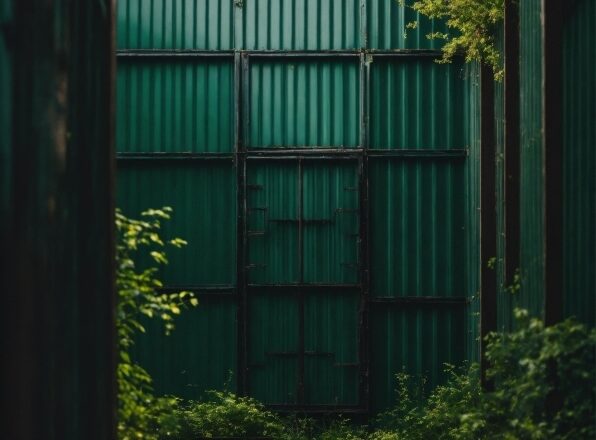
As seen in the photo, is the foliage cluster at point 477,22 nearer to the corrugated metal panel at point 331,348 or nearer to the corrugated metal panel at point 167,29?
the corrugated metal panel at point 167,29

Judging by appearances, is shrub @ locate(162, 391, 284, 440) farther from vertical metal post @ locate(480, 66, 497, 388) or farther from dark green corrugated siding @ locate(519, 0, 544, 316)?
dark green corrugated siding @ locate(519, 0, 544, 316)

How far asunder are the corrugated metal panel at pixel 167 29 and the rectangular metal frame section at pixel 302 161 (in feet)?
0.46

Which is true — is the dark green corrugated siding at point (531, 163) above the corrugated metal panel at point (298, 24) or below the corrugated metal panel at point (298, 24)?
below

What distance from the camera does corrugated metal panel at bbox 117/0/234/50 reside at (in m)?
14.0

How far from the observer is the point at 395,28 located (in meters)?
14.0

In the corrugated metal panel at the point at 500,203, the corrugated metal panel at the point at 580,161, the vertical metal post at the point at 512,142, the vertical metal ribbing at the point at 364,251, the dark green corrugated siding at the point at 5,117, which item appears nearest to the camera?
the dark green corrugated siding at the point at 5,117

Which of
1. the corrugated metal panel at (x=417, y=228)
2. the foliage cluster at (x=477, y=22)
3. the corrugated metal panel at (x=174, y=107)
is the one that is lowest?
the corrugated metal panel at (x=417, y=228)

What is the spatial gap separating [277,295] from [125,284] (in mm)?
6848

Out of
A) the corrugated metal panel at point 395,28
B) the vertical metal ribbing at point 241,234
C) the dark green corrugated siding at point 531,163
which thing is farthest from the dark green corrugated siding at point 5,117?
the corrugated metal panel at point 395,28

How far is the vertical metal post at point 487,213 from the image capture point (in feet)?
34.7

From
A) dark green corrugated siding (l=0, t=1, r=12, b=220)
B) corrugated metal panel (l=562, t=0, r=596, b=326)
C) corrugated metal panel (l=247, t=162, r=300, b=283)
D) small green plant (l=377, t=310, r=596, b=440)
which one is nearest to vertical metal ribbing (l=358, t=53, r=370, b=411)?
corrugated metal panel (l=247, t=162, r=300, b=283)

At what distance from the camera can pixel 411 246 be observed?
45.4ft

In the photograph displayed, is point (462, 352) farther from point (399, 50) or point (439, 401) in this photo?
point (399, 50)

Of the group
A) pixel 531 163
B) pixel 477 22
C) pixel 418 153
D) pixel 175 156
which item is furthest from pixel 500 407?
pixel 175 156
